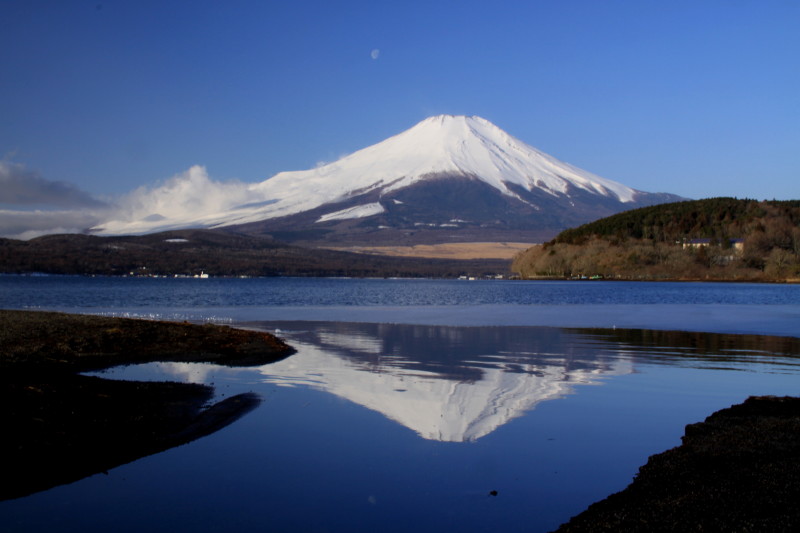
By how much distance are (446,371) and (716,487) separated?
394 inches

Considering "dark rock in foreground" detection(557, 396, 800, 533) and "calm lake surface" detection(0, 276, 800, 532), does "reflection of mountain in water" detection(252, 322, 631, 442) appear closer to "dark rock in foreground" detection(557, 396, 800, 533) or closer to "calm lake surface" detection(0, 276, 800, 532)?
"calm lake surface" detection(0, 276, 800, 532)

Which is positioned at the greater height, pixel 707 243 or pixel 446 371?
pixel 707 243

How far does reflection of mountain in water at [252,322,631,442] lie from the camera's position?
1276 centimetres

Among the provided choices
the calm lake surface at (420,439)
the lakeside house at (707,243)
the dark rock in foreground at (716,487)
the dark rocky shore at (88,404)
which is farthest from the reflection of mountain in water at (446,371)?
the lakeside house at (707,243)

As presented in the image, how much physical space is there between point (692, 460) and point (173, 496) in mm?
6203

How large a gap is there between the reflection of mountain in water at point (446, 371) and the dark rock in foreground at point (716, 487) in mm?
3084

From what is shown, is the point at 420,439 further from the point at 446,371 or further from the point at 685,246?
the point at 685,246

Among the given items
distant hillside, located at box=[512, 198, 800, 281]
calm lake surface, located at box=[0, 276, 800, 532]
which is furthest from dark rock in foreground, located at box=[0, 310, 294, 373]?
distant hillside, located at box=[512, 198, 800, 281]

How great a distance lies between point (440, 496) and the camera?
8336 millimetres

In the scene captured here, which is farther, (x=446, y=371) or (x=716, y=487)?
(x=446, y=371)

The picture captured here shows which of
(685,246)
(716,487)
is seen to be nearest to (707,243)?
(685,246)

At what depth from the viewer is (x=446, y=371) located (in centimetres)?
1772

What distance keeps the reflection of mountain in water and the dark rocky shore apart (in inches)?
87.4

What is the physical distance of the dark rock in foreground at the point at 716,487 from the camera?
22.8 feet
